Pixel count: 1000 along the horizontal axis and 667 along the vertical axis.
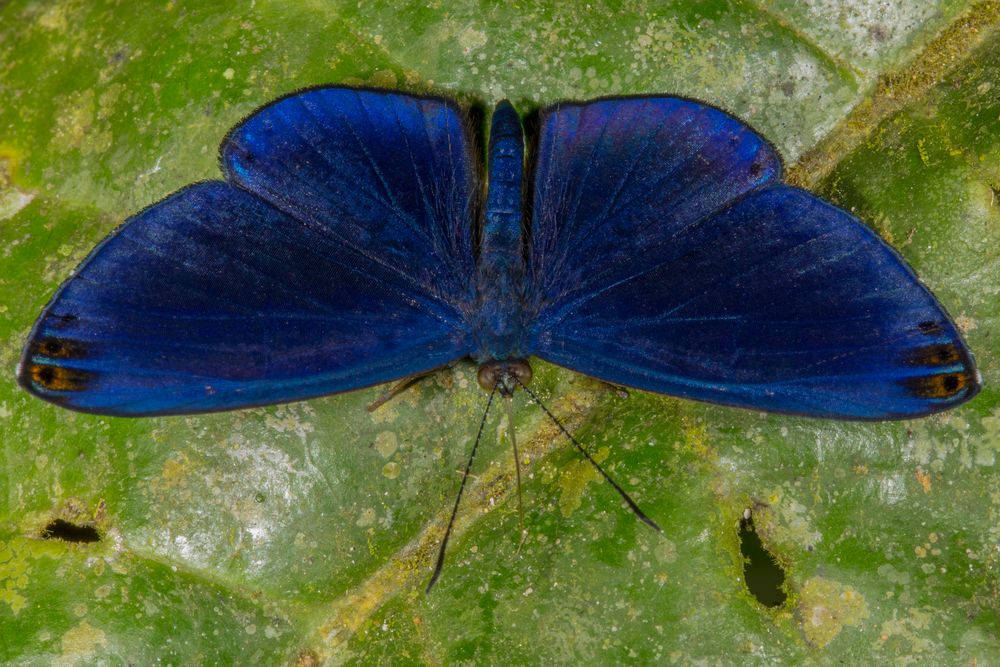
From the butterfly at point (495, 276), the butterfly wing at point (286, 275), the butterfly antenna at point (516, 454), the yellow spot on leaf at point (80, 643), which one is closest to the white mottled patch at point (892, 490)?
the butterfly at point (495, 276)

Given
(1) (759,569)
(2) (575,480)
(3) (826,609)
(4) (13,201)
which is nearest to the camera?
(3) (826,609)

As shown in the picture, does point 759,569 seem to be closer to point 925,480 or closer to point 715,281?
point 925,480

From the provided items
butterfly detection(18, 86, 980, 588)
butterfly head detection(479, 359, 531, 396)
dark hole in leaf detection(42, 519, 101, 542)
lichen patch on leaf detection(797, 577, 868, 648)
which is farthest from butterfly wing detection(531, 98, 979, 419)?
dark hole in leaf detection(42, 519, 101, 542)

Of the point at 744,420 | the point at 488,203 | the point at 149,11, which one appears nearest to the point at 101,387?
the point at 488,203

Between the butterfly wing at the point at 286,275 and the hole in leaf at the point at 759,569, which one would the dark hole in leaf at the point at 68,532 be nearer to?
the butterfly wing at the point at 286,275

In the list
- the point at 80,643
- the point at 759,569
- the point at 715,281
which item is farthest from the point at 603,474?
the point at 80,643

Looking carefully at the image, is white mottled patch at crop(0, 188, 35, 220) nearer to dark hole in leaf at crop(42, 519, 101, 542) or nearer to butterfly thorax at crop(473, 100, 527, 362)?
dark hole in leaf at crop(42, 519, 101, 542)

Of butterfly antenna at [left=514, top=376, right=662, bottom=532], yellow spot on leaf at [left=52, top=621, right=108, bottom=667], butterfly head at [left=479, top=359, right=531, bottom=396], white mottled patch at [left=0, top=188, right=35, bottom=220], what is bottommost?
butterfly antenna at [left=514, top=376, right=662, bottom=532]
